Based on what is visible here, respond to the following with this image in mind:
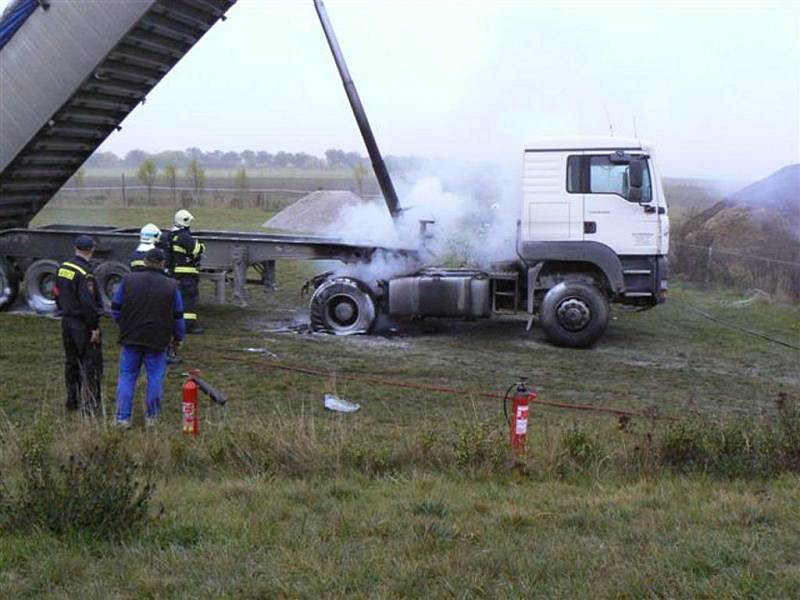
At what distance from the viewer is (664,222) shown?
1249 centimetres

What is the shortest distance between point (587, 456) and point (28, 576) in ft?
12.2

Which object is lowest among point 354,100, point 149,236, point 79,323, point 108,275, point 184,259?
point 79,323

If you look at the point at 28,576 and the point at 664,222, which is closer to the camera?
the point at 28,576

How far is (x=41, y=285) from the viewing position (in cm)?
1425

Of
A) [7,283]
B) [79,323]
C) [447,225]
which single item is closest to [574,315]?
[447,225]

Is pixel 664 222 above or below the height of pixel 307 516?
above

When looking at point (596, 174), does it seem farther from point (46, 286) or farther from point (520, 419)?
point (46, 286)

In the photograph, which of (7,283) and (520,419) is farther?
(7,283)

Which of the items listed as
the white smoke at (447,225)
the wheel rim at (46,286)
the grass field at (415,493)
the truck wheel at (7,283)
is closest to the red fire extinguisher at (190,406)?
the grass field at (415,493)

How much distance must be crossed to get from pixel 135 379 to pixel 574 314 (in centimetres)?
635

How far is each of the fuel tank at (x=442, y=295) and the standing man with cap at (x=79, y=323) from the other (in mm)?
5097

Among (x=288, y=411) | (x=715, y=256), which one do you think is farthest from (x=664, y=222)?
(x=715, y=256)

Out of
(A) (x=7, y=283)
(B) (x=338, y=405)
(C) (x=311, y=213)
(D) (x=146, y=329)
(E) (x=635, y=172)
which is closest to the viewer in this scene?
(D) (x=146, y=329)

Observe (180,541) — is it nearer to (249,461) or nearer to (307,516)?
(307,516)
